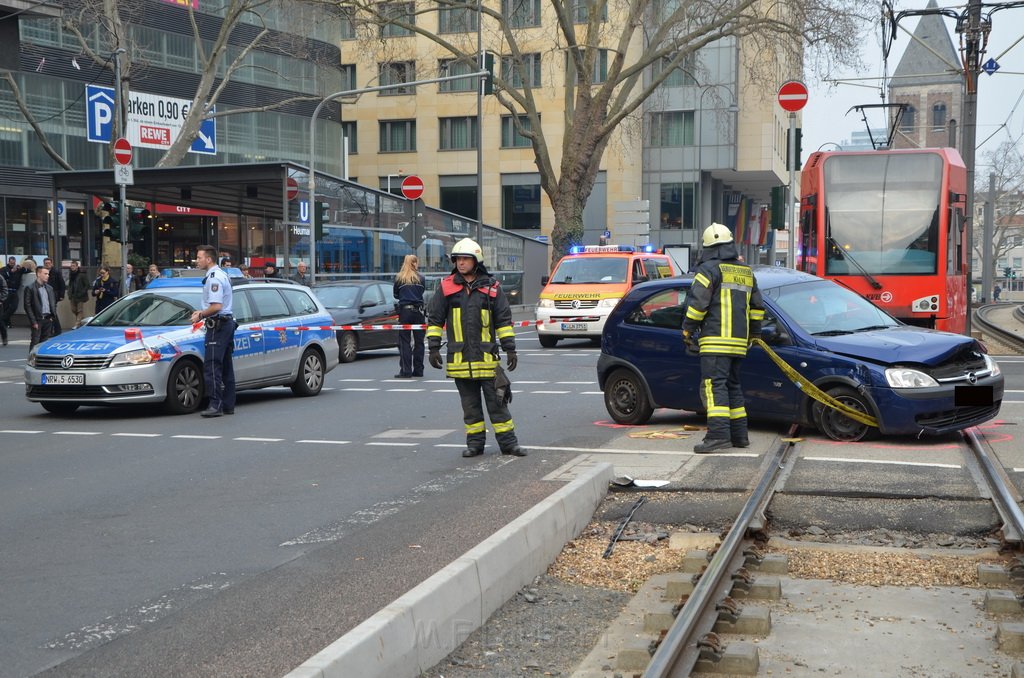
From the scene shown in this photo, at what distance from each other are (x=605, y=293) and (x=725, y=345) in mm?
15141

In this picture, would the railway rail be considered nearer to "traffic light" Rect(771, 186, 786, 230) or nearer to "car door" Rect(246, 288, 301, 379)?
"car door" Rect(246, 288, 301, 379)

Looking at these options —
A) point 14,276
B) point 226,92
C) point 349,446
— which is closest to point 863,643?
point 349,446

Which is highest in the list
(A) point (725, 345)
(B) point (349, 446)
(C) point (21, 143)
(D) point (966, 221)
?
(C) point (21, 143)

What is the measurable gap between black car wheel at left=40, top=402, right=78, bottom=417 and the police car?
12122 mm

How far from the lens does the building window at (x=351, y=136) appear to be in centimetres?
6912

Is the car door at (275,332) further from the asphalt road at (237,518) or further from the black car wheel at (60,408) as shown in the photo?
the black car wheel at (60,408)

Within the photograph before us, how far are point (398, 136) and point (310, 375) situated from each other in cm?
5222

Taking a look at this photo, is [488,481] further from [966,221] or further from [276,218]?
[276,218]

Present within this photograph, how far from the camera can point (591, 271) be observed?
26688 mm

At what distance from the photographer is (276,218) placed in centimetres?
3981

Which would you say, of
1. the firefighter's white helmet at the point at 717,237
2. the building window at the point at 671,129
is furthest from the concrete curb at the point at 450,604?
the building window at the point at 671,129

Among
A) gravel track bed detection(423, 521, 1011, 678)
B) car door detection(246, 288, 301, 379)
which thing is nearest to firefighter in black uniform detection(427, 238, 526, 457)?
gravel track bed detection(423, 521, 1011, 678)

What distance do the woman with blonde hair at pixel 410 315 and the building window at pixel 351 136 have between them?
165 ft

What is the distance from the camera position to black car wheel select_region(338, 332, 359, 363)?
2295cm
